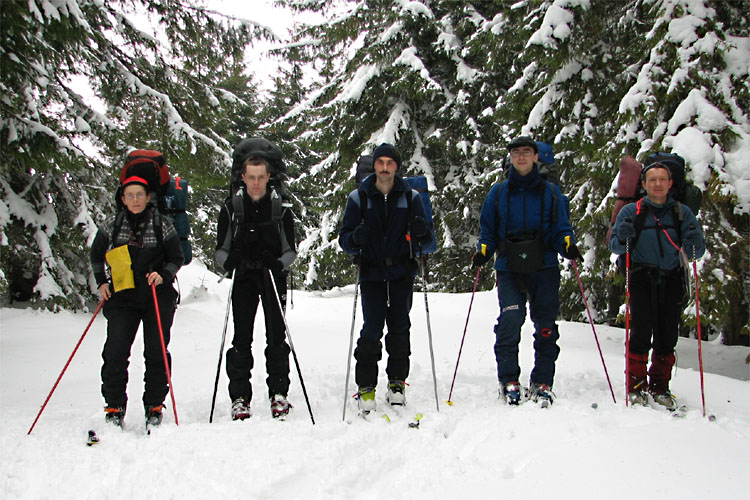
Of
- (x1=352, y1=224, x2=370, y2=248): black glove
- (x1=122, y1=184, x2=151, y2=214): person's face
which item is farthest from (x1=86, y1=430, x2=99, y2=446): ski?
(x1=352, y1=224, x2=370, y2=248): black glove

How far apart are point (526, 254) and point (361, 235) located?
150 centimetres

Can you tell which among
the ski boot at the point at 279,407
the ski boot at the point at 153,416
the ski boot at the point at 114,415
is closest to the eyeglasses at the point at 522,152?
the ski boot at the point at 279,407

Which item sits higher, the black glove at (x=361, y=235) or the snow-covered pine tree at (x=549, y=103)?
the snow-covered pine tree at (x=549, y=103)

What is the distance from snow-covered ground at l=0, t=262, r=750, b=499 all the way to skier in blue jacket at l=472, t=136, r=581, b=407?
1.11 ft

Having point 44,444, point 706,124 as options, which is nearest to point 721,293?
point 706,124

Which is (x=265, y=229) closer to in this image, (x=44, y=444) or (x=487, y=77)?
(x=44, y=444)

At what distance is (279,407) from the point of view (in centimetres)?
436

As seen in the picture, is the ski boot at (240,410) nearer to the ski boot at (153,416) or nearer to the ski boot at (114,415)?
the ski boot at (153,416)

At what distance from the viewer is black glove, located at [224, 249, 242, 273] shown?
4.30 metres

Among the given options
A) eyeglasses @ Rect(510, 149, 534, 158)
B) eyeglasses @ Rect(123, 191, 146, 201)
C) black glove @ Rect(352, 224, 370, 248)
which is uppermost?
eyeglasses @ Rect(510, 149, 534, 158)

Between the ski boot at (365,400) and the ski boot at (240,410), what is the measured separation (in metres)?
0.96

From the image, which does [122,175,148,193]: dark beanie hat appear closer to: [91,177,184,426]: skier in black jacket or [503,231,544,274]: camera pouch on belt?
[91,177,184,426]: skier in black jacket

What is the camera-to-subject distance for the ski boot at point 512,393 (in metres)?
4.45

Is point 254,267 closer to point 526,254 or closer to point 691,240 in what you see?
point 526,254
